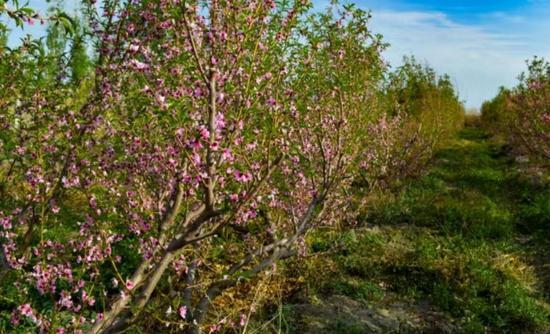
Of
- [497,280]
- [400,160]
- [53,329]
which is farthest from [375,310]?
[400,160]

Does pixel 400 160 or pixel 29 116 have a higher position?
pixel 29 116

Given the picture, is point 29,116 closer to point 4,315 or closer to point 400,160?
point 4,315

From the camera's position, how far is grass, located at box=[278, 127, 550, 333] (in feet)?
21.4

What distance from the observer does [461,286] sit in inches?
271

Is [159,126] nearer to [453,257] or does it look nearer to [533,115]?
[453,257]

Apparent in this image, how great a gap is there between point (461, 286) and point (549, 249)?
2.83m

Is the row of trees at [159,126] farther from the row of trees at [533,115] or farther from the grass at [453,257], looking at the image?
the row of trees at [533,115]

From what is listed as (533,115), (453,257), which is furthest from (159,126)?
(533,115)

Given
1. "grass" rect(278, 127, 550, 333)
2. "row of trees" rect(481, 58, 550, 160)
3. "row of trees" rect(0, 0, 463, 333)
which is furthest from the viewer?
"row of trees" rect(481, 58, 550, 160)

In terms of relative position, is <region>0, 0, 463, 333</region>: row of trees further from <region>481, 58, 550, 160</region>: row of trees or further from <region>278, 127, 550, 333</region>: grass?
<region>481, 58, 550, 160</region>: row of trees

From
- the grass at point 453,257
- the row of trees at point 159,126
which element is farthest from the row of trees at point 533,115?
the row of trees at point 159,126

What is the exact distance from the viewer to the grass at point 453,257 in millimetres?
6508

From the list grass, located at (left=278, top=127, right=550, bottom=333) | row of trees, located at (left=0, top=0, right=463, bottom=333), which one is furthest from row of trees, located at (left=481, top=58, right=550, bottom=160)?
row of trees, located at (left=0, top=0, right=463, bottom=333)

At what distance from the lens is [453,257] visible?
7750mm
